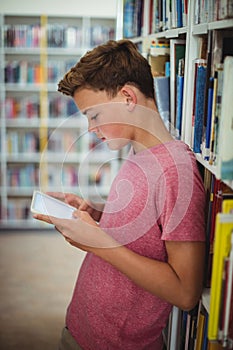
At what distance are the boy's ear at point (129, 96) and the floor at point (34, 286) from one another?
159 centimetres

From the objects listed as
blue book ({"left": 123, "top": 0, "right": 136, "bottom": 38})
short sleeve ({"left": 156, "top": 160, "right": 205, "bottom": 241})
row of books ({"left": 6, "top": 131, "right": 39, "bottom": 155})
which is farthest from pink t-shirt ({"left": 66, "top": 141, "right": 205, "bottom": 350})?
row of books ({"left": 6, "top": 131, "right": 39, "bottom": 155})

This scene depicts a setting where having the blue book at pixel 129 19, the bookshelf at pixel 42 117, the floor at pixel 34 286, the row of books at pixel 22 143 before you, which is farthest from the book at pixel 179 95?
the row of books at pixel 22 143

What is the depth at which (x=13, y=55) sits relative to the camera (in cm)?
400

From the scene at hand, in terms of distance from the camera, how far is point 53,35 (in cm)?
383

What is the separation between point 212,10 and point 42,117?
2.95 meters

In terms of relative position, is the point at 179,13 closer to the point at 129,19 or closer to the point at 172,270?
the point at 172,270

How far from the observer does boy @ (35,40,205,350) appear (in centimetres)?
111

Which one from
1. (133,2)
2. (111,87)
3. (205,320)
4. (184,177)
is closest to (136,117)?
(111,87)

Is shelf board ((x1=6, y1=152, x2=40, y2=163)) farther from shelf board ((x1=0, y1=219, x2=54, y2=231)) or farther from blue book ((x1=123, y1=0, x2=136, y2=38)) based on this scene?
blue book ((x1=123, y1=0, x2=136, y2=38))

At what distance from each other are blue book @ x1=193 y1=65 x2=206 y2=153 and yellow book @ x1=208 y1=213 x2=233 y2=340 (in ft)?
1.25

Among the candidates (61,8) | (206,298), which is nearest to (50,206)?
(206,298)

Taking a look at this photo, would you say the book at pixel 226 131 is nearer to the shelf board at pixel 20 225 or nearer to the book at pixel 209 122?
the book at pixel 209 122

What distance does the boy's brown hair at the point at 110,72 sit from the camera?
4.11ft

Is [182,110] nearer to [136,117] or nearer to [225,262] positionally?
[136,117]
